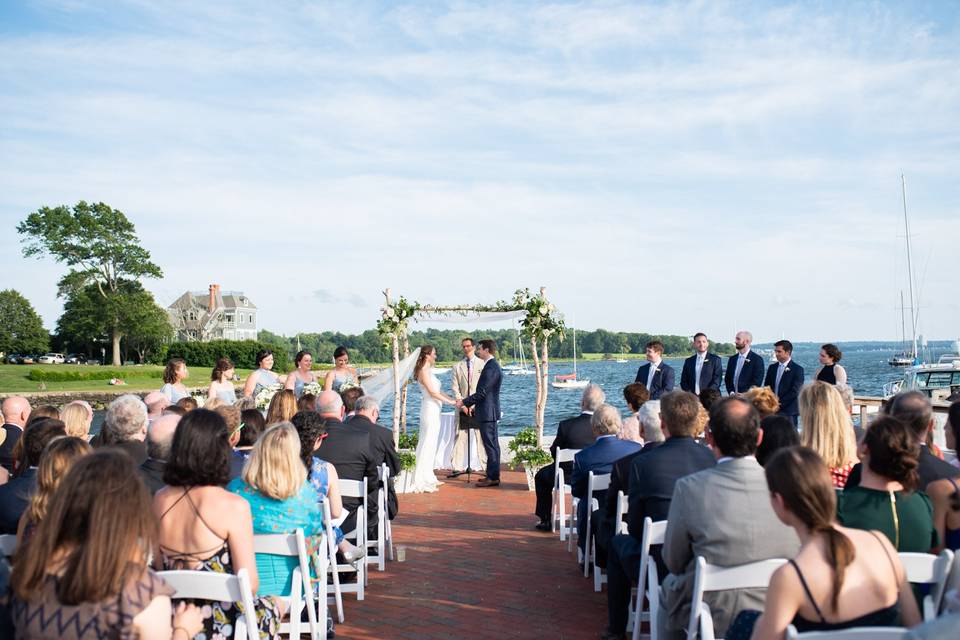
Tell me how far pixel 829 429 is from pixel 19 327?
77.6m

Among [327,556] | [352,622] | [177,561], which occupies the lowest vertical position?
[352,622]

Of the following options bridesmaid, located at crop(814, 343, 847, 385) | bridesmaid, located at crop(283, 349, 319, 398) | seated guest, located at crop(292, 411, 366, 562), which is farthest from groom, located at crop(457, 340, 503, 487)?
seated guest, located at crop(292, 411, 366, 562)

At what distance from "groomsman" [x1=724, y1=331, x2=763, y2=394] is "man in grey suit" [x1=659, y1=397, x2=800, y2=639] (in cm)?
685

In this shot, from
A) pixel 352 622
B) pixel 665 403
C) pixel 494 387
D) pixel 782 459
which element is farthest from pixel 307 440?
pixel 494 387

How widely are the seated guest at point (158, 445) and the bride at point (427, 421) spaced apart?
611cm

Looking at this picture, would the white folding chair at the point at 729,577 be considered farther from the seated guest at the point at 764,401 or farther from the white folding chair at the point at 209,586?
the seated guest at the point at 764,401

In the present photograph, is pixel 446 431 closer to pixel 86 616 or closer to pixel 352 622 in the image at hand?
pixel 352 622

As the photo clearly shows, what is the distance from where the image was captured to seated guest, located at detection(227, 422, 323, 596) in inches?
157

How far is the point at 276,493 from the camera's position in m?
4.05

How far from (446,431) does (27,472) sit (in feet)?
24.8

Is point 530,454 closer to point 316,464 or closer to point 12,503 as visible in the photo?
point 316,464

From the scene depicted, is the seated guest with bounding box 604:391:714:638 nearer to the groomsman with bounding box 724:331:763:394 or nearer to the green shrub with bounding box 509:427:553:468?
the green shrub with bounding box 509:427:553:468

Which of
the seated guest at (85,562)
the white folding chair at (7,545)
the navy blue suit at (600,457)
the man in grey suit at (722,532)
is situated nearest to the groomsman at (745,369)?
the navy blue suit at (600,457)

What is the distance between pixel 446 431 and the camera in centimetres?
1145
